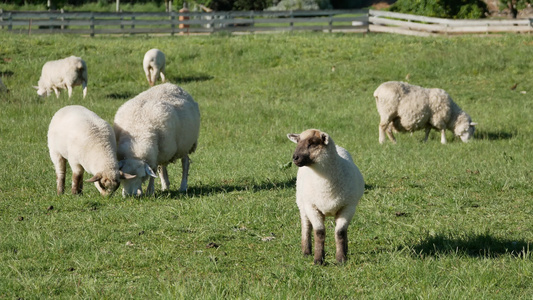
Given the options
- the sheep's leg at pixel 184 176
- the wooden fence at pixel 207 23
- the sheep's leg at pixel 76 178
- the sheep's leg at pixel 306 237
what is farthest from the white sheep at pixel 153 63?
the sheep's leg at pixel 306 237

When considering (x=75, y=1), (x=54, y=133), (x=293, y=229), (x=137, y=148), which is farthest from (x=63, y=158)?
(x=75, y=1)

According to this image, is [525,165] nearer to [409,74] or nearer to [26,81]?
[409,74]

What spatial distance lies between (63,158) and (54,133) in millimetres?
365

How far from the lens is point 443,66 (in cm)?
2250

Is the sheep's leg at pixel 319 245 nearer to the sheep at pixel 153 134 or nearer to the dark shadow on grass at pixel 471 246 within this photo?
the dark shadow on grass at pixel 471 246

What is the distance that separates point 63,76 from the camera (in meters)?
20.1

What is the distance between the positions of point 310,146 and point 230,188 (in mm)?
3895

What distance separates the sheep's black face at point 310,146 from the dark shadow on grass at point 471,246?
1.32 metres

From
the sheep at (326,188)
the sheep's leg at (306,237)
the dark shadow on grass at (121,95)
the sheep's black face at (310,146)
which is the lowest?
the dark shadow on grass at (121,95)

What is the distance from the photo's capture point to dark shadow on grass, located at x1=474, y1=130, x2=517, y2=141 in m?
14.6

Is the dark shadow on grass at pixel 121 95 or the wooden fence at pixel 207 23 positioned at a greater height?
the wooden fence at pixel 207 23

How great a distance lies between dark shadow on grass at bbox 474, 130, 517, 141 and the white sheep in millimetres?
11230

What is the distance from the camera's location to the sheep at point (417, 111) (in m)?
14.4

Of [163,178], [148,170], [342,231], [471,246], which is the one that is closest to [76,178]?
[148,170]
